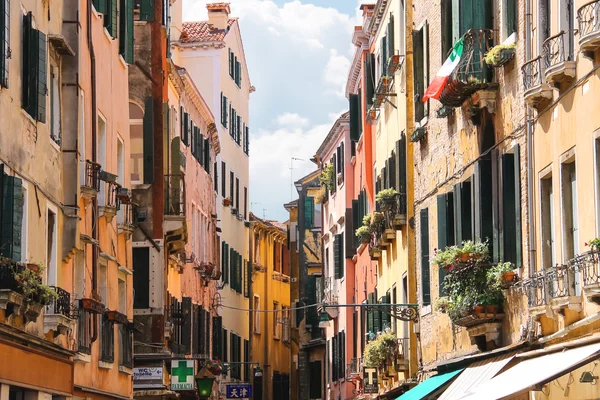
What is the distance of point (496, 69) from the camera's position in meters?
20.8

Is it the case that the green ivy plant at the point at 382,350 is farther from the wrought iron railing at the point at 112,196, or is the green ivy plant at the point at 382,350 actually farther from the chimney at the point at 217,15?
the chimney at the point at 217,15

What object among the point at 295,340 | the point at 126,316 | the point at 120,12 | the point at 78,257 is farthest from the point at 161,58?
the point at 295,340

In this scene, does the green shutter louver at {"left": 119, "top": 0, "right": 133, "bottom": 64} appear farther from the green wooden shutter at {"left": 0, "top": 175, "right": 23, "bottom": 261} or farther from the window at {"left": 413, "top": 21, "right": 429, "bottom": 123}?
the green wooden shutter at {"left": 0, "top": 175, "right": 23, "bottom": 261}

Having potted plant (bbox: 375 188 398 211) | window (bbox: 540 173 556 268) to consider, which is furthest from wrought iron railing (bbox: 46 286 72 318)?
potted plant (bbox: 375 188 398 211)

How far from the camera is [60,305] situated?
20312mm

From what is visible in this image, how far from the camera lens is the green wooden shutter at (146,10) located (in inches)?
1348

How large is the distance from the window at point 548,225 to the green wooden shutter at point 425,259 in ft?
30.4

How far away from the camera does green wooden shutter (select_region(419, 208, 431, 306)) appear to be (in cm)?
2744

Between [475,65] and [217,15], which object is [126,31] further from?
[217,15]

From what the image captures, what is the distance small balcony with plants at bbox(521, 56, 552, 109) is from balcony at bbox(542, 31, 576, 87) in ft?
0.79

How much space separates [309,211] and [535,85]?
51620mm

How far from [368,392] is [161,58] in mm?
10761

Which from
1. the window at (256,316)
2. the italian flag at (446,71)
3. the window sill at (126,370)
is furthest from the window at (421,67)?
the window at (256,316)

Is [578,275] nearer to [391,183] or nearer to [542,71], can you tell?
[542,71]
